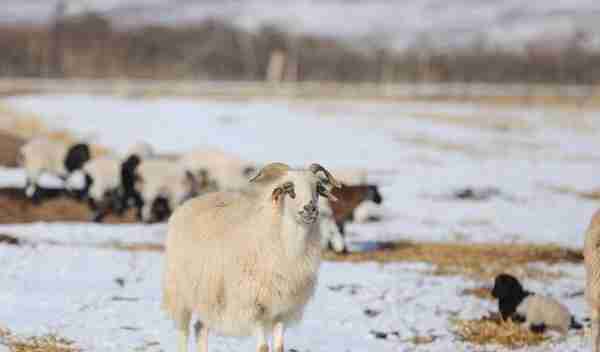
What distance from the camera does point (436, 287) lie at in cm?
1180

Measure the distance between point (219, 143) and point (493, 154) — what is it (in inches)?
376

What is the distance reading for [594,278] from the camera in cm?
819

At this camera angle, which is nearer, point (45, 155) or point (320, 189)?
point (320, 189)

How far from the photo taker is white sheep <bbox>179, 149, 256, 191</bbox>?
61.3 ft

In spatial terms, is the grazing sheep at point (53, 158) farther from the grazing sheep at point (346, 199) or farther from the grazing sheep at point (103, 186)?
the grazing sheep at point (346, 199)

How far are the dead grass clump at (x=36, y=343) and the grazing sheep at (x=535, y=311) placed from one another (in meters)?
4.60

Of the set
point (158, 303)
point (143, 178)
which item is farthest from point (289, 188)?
point (143, 178)

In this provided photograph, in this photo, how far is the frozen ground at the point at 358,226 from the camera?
9.41m

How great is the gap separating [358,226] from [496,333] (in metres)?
8.01

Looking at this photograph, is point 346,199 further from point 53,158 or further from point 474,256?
point 53,158

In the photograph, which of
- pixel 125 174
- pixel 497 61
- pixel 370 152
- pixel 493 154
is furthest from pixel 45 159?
pixel 497 61

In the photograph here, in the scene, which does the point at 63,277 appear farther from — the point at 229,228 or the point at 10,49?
the point at 10,49

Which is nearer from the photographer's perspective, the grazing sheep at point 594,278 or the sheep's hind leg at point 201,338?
the sheep's hind leg at point 201,338

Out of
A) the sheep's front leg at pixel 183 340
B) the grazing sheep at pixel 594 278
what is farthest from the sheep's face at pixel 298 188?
the grazing sheep at pixel 594 278
